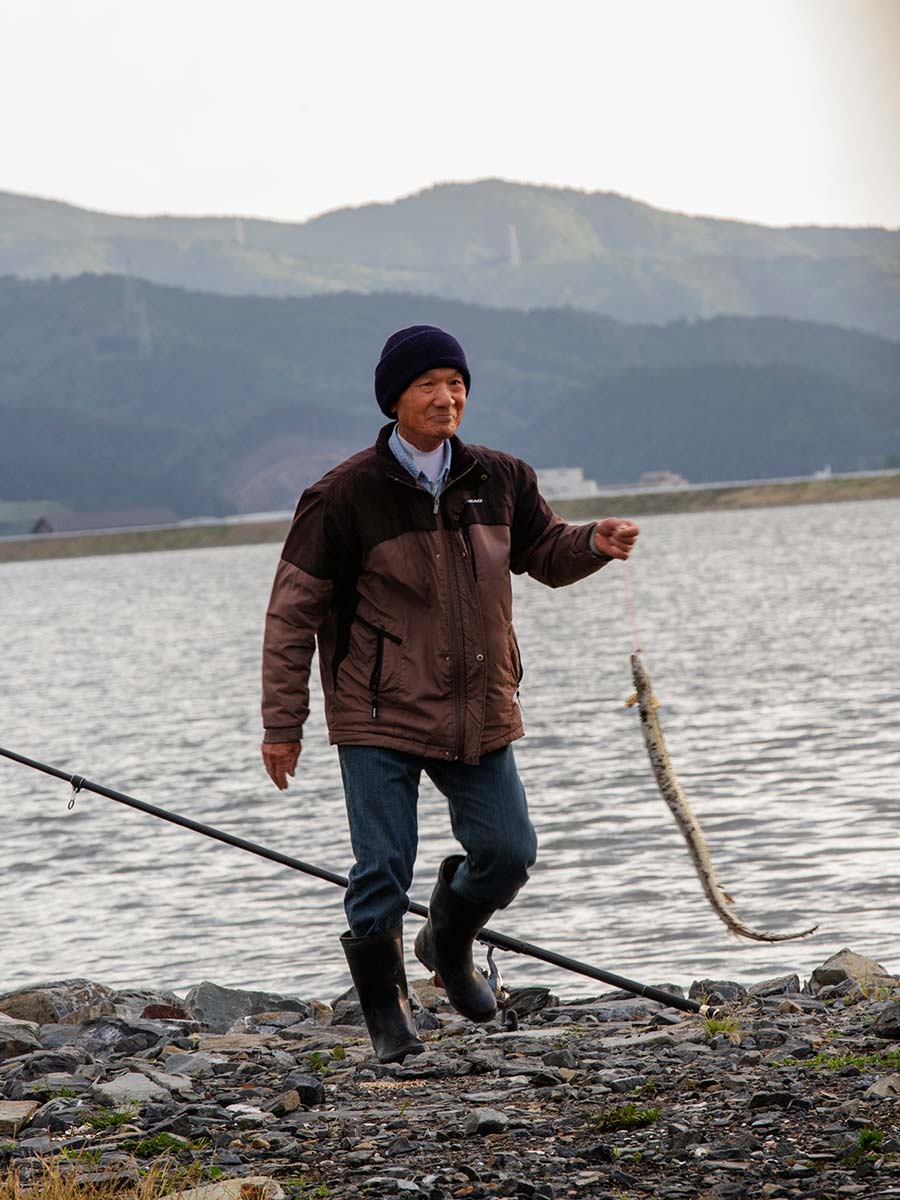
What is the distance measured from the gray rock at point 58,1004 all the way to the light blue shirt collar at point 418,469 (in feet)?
12.9

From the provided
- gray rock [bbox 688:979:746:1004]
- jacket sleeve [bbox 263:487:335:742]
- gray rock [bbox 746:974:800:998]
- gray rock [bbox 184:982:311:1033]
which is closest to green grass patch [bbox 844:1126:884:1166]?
jacket sleeve [bbox 263:487:335:742]

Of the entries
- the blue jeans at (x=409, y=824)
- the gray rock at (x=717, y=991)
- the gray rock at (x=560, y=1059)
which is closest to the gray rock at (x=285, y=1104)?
the blue jeans at (x=409, y=824)

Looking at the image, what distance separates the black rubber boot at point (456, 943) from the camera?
593cm

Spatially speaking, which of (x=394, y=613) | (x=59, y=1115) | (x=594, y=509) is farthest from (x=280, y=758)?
(x=594, y=509)

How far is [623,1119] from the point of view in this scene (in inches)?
198

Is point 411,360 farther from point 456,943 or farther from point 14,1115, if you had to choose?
point 14,1115

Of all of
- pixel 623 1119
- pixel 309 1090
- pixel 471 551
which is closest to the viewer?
pixel 623 1119

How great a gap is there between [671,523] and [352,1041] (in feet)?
489

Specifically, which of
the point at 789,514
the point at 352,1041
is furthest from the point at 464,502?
the point at 789,514

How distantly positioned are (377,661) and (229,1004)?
3491 millimetres

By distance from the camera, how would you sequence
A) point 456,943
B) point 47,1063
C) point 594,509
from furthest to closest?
1. point 594,509
2. point 47,1063
3. point 456,943

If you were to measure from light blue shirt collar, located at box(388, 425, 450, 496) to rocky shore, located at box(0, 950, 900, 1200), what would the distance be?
181 cm

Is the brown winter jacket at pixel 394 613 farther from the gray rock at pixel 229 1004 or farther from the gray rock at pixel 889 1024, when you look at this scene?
the gray rock at pixel 229 1004

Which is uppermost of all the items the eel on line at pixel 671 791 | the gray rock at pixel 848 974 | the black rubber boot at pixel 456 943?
the eel on line at pixel 671 791
